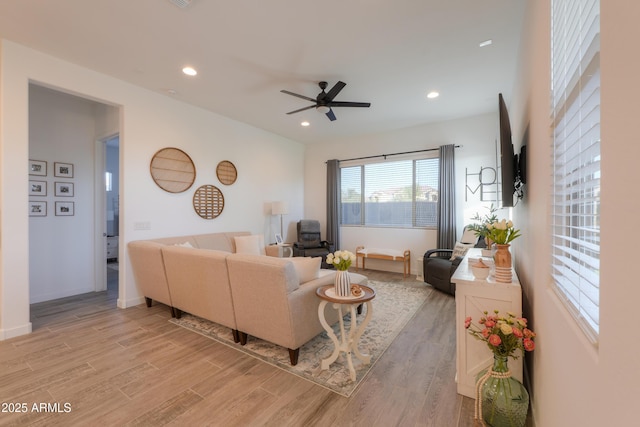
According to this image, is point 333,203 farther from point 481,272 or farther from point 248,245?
point 481,272

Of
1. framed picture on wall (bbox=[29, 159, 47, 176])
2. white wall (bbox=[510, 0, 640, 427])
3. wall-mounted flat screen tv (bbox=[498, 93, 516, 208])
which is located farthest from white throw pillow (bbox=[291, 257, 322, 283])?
framed picture on wall (bbox=[29, 159, 47, 176])

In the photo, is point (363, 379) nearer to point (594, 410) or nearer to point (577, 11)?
point (594, 410)

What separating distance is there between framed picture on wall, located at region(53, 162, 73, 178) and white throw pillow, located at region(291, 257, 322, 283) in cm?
413

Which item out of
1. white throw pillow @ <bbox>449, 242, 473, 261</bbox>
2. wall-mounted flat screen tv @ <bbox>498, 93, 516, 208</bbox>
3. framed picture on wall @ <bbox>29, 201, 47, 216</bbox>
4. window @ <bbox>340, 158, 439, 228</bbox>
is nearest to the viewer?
wall-mounted flat screen tv @ <bbox>498, 93, 516, 208</bbox>

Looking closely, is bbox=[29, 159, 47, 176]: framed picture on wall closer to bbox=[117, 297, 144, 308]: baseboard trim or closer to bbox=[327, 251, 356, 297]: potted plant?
bbox=[117, 297, 144, 308]: baseboard trim

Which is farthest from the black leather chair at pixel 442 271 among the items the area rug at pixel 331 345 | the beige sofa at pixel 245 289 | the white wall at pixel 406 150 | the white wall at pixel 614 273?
the white wall at pixel 614 273

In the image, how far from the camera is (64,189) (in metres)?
3.99

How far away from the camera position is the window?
5.29m

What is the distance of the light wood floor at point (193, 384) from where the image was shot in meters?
1.69

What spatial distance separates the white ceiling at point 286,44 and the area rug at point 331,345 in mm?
3060

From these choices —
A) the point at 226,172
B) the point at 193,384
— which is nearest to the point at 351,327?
the point at 193,384

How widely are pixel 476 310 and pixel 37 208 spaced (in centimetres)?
557

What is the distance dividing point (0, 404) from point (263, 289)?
190 cm

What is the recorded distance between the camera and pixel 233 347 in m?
2.55
